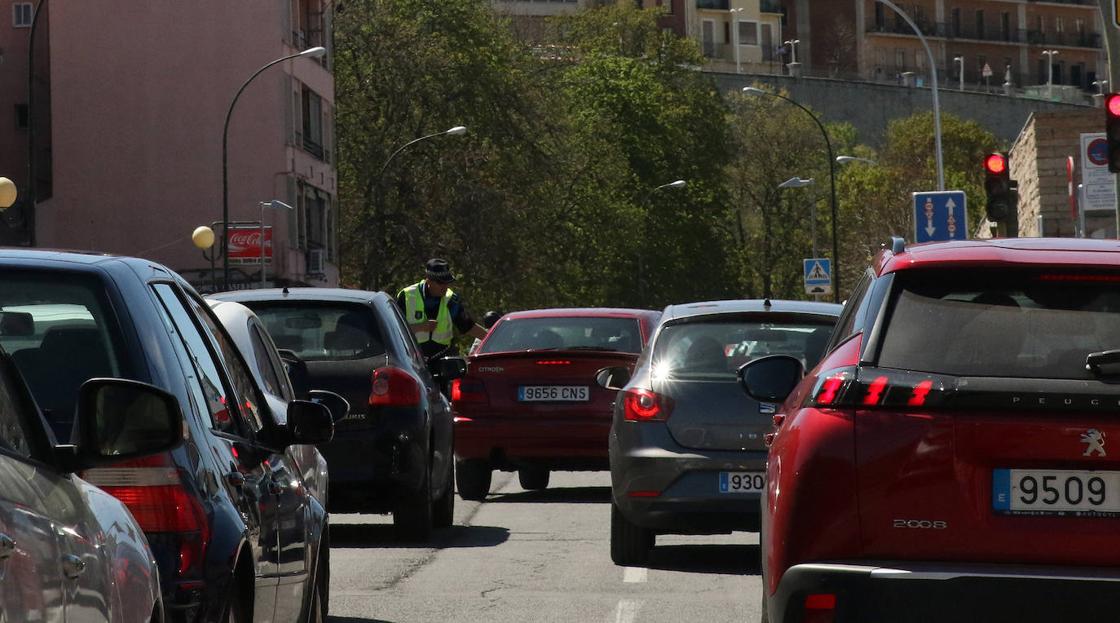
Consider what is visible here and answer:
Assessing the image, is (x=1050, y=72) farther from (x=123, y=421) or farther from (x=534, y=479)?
(x=123, y=421)

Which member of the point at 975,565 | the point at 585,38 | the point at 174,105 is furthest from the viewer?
the point at 585,38

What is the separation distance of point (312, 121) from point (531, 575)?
5654 cm

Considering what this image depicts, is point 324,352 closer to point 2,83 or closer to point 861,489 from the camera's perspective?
point 861,489

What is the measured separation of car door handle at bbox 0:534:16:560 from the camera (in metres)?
3.73

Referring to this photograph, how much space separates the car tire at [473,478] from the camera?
18.4 meters

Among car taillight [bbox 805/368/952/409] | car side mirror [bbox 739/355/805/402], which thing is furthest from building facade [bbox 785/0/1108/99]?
car taillight [bbox 805/368/952/409]

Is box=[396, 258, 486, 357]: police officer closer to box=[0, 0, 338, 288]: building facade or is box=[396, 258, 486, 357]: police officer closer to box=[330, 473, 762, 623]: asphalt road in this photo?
box=[330, 473, 762, 623]: asphalt road

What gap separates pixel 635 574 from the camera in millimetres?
12023

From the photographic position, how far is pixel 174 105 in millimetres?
62969

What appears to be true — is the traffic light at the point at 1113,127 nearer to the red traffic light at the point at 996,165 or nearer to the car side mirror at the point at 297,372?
the red traffic light at the point at 996,165

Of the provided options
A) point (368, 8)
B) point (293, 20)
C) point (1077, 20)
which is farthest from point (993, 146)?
point (1077, 20)

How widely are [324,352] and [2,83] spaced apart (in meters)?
57.0

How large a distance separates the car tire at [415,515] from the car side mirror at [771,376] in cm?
637

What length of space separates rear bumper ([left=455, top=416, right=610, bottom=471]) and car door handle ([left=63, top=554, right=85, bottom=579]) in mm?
13636
